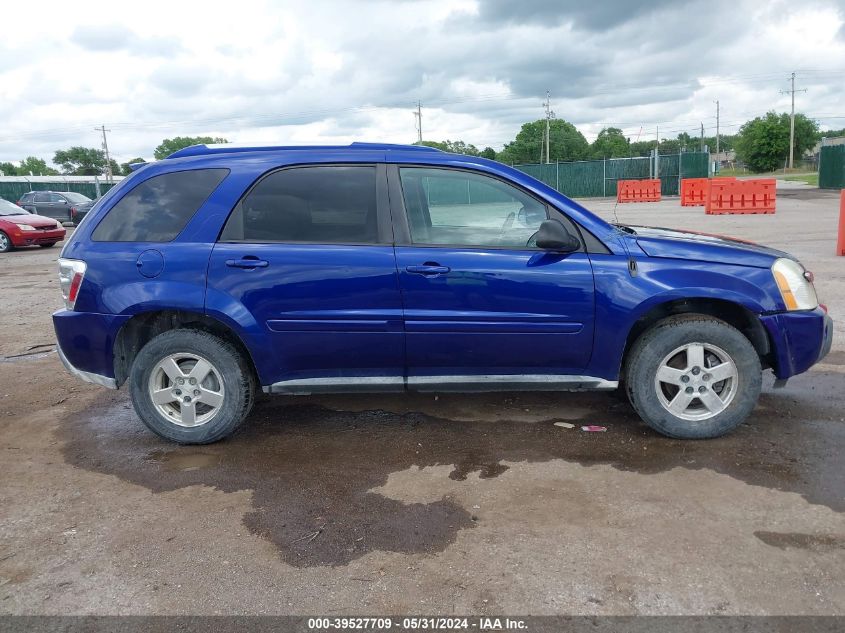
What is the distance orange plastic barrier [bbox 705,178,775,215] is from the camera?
2217 centimetres

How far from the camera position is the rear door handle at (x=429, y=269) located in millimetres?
3828

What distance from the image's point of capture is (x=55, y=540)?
122 inches

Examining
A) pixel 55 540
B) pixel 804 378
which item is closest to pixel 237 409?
pixel 55 540

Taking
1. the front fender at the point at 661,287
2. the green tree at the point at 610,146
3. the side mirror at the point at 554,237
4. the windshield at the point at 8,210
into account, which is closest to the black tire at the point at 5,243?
the windshield at the point at 8,210

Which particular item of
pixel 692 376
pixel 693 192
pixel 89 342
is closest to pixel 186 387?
pixel 89 342

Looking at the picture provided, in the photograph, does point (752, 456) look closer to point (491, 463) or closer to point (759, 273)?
point (759, 273)

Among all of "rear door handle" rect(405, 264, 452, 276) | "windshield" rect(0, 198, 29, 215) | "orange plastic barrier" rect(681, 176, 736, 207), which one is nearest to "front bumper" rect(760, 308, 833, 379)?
"rear door handle" rect(405, 264, 452, 276)

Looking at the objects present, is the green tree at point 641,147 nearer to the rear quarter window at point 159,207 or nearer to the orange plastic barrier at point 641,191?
the orange plastic barrier at point 641,191

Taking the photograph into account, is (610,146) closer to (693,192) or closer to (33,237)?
(693,192)

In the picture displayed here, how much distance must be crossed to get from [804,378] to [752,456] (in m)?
1.81

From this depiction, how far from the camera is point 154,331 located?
4.29 metres

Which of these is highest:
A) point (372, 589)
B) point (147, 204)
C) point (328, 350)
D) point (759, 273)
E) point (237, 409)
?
point (147, 204)

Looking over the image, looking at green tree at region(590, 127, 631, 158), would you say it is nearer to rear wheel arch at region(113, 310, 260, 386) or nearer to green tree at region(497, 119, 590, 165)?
green tree at region(497, 119, 590, 165)

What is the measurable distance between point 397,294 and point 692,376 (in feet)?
6.08
